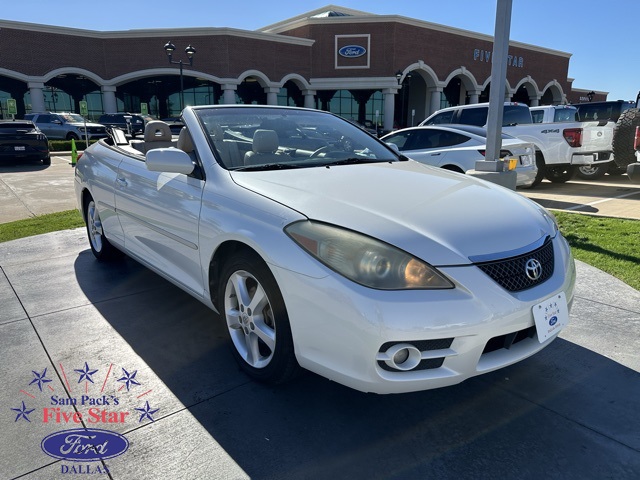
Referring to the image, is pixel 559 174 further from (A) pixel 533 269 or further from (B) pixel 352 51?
(B) pixel 352 51

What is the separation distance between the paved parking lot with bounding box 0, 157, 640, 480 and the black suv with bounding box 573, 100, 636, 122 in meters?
11.1

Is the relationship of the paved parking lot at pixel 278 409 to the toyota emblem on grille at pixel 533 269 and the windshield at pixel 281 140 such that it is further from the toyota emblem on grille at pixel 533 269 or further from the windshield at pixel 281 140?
the windshield at pixel 281 140

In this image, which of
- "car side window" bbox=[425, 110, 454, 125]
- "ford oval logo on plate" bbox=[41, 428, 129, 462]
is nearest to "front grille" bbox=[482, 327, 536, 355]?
"ford oval logo on plate" bbox=[41, 428, 129, 462]

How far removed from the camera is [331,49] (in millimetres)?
39625

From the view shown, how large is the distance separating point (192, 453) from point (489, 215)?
6.18 ft

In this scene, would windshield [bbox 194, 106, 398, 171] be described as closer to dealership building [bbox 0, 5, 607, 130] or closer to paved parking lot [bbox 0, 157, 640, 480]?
paved parking lot [bbox 0, 157, 640, 480]

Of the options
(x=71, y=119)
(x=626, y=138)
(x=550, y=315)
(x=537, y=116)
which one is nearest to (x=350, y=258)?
Answer: (x=550, y=315)

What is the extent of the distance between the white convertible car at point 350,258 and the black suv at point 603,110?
1199 cm

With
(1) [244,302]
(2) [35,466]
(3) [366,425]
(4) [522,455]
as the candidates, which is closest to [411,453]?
(3) [366,425]

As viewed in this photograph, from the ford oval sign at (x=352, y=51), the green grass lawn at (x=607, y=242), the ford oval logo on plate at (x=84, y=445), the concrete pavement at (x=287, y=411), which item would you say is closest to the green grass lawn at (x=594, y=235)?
the green grass lawn at (x=607, y=242)

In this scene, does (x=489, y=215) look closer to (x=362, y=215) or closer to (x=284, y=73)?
(x=362, y=215)

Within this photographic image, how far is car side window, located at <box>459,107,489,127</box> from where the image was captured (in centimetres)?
1097

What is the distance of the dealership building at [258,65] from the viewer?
113ft

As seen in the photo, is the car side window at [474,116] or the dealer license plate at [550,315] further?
the car side window at [474,116]
